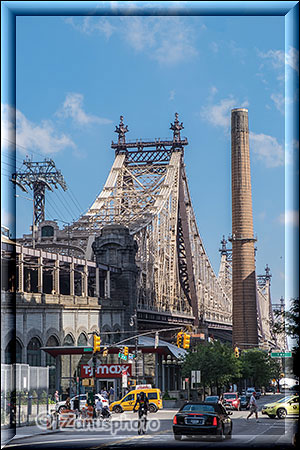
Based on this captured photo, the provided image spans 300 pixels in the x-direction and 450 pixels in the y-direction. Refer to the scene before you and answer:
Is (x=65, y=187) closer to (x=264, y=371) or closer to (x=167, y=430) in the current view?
(x=264, y=371)

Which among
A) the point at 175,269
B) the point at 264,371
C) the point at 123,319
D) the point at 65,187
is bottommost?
the point at 264,371

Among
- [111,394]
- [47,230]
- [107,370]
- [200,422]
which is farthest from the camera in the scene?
[47,230]

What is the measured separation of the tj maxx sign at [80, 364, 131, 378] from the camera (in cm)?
7538

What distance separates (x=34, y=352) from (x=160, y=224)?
65.7 meters

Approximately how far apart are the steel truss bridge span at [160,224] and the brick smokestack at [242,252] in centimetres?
1180

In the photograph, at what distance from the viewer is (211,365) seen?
9594cm

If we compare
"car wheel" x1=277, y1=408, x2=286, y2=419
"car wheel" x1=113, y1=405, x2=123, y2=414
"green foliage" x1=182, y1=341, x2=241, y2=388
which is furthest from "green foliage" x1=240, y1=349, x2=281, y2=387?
"car wheel" x1=277, y1=408, x2=286, y2=419

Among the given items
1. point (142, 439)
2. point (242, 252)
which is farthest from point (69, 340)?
point (242, 252)

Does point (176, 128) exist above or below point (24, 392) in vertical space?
above

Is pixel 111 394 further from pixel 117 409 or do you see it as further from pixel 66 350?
pixel 117 409

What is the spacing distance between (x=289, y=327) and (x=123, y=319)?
75.4 meters

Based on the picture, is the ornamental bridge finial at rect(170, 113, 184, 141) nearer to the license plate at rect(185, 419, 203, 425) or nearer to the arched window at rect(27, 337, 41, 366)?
the arched window at rect(27, 337, 41, 366)

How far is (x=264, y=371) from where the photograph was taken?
134375 mm

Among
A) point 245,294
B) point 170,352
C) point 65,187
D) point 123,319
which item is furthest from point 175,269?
point 170,352
